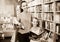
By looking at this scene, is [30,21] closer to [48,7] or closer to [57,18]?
[48,7]

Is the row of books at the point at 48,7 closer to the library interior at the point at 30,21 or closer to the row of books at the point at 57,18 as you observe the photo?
the library interior at the point at 30,21

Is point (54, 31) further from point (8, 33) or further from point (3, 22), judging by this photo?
point (3, 22)

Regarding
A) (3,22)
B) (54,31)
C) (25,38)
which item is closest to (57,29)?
(54,31)

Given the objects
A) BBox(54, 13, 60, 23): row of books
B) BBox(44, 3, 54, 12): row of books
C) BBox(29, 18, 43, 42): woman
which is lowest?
Answer: BBox(29, 18, 43, 42): woman

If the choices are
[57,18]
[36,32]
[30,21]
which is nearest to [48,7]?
[57,18]

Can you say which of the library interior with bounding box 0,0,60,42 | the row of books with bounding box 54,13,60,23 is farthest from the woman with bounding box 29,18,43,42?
the row of books with bounding box 54,13,60,23

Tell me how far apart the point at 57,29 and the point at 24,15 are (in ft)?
9.06

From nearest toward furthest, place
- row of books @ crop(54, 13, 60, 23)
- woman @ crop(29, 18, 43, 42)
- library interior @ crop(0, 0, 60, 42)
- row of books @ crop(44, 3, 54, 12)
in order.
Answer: row of books @ crop(54, 13, 60, 23) → library interior @ crop(0, 0, 60, 42) → row of books @ crop(44, 3, 54, 12) → woman @ crop(29, 18, 43, 42)

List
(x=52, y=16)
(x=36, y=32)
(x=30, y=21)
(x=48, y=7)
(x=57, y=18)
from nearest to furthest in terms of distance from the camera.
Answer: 1. (x=57, y=18)
2. (x=52, y=16)
3. (x=48, y=7)
4. (x=36, y=32)
5. (x=30, y=21)

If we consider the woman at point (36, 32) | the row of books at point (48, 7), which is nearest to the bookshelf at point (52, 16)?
the row of books at point (48, 7)

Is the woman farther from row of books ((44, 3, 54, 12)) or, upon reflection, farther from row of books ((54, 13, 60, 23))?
row of books ((54, 13, 60, 23))

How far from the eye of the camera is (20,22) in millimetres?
5910

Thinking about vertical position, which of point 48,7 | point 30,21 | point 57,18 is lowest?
point 30,21

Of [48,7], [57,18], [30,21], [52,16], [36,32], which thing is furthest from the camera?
[30,21]
